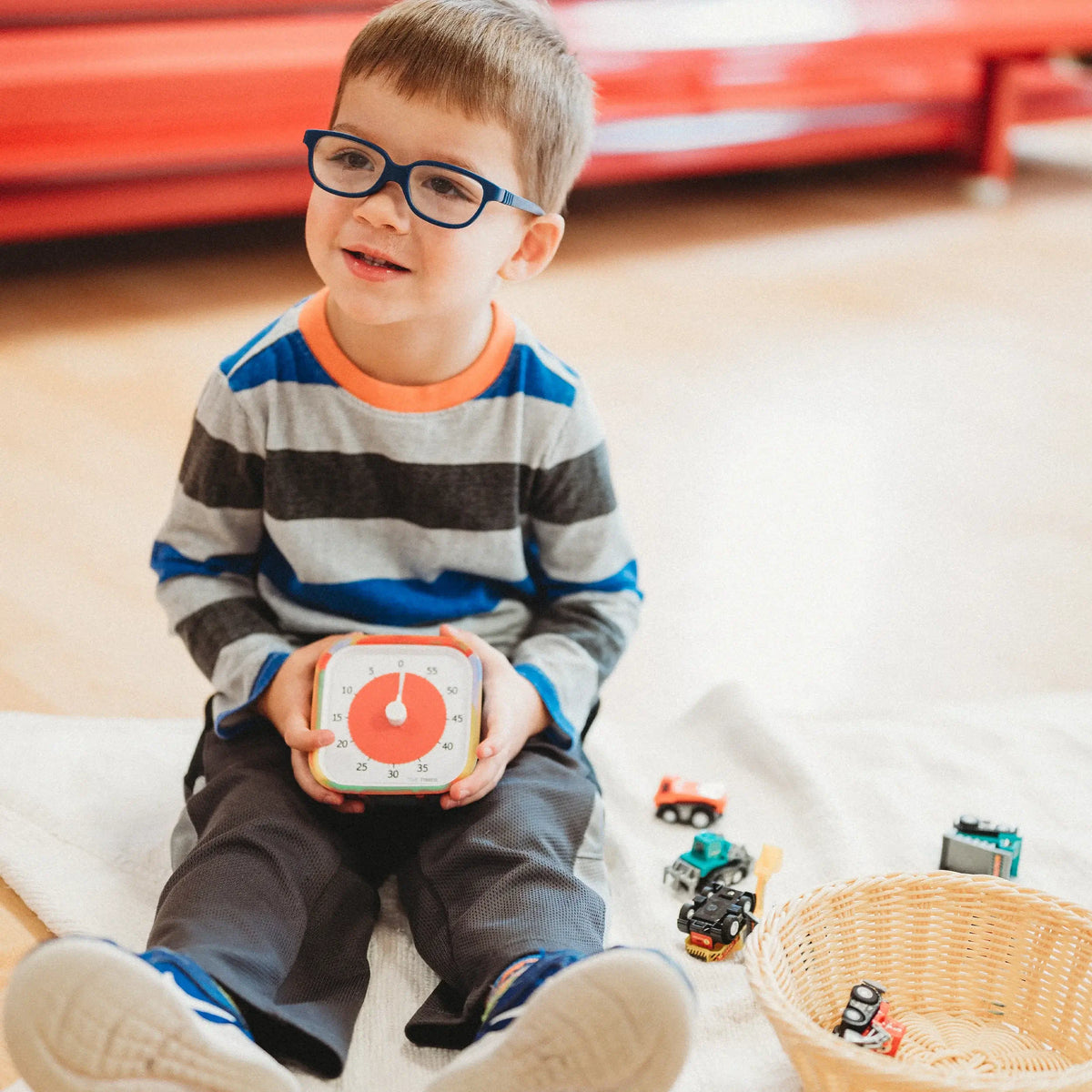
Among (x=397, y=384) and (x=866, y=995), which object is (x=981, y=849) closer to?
(x=866, y=995)

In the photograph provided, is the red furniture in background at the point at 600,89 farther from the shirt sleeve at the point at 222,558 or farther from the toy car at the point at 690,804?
the toy car at the point at 690,804

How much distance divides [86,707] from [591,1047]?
0.70 metres

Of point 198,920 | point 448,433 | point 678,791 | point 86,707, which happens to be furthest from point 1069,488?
point 198,920

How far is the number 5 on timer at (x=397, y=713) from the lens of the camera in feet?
2.98

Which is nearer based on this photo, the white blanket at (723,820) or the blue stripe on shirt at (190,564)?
the white blanket at (723,820)

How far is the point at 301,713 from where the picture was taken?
0.93 m

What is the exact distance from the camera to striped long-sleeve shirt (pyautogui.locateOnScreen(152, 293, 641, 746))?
0.99 meters

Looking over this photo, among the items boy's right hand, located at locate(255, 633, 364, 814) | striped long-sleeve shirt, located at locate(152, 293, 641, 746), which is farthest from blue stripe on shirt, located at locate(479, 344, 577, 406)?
boy's right hand, located at locate(255, 633, 364, 814)

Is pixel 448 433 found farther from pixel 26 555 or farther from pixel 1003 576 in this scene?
pixel 1003 576

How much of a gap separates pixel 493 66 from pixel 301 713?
1.43ft

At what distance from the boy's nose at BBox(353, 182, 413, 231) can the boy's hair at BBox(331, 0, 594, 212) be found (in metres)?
0.06

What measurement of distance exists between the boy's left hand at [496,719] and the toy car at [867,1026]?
26 cm

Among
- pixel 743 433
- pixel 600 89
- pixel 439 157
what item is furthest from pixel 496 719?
pixel 600 89

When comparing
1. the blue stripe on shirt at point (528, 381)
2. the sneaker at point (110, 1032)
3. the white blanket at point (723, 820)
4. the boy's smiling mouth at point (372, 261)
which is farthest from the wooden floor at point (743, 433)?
the boy's smiling mouth at point (372, 261)
